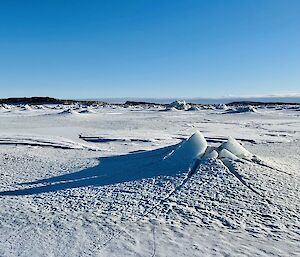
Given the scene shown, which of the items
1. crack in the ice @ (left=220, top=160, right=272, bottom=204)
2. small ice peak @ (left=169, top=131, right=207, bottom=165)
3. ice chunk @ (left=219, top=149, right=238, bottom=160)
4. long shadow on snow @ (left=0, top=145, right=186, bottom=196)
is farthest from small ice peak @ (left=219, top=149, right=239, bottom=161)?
long shadow on snow @ (left=0, top=145, right=186, bottom=196)

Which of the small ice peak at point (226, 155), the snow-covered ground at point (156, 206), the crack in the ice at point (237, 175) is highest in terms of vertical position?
the small ice peak at point (226, 155)

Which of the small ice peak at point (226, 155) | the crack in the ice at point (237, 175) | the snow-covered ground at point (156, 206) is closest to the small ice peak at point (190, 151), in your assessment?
the snow-covered ground at point (156, 206)

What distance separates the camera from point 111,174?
567cm

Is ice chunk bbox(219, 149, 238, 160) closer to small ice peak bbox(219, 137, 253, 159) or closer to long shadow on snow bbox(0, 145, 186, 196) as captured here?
small ice peak bbox(219, 137, 253, 159)

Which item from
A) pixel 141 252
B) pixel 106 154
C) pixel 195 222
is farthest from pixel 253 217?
pixel 106 154

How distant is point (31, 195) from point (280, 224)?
2991 mm

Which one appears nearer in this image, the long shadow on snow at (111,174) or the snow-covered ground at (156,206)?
the snow-covered ground at (156,206)

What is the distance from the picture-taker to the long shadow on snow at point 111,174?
5125 millimetres

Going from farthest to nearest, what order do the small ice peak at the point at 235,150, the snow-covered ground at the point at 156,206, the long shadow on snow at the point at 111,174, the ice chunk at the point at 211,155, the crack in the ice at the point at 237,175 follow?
the small ice peak at the point at 235,150 → the ice chunk at the point at 211,155 → the long shadow on snow at the point at 111,174 → the crack in the ice at the point at 237,175 → the snow-covered ground at the point at 156,206

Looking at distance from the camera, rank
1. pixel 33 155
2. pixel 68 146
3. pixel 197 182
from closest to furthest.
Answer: pixel 197 182 → pixel 33 155 → pixel 68 146

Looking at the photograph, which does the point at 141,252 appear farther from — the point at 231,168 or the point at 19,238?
the point at 231,168

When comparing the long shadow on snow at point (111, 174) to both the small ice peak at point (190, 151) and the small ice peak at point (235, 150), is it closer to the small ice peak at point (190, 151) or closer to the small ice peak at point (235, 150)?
the small ice peak at point (190, 151)

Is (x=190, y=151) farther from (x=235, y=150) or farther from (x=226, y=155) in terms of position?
(x=235, y=150)

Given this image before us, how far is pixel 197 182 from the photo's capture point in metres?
4.73
